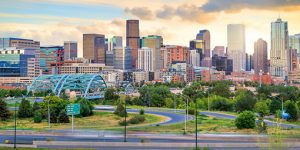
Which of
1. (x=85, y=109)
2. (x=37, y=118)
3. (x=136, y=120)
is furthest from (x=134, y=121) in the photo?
(x=37, y=118)

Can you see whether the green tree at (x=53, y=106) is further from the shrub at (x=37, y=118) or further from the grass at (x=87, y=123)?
the shrub at (x=37, y=118)

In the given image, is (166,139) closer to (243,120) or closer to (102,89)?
(243,120)

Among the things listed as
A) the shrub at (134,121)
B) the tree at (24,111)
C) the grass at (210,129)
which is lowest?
the grass at (210,129)

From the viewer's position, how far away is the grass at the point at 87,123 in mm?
66938

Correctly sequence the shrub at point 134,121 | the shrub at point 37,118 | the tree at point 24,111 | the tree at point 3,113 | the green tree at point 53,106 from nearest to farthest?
the shrub at point 134,121, the shrub at point 37,118, the tree at point 3,113, the green tree at point 53,106, the tree at point 24,111

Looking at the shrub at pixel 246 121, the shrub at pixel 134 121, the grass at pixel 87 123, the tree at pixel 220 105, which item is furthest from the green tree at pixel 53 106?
the tree at pixel 220 105

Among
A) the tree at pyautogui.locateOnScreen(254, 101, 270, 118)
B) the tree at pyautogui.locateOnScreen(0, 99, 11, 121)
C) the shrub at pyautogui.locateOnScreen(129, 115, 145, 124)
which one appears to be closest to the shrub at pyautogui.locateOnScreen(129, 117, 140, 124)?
the shrub at pyautogui.locateOnScreen(129, 115, 145, 124)

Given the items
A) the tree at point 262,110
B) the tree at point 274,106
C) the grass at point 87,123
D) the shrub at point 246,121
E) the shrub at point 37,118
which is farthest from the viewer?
the tree at point 274,106

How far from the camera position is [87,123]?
72.2 m

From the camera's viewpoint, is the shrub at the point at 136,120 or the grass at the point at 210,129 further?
the shrub at the point at 136,120

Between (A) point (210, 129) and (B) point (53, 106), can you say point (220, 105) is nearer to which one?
(A) point (210, 129)

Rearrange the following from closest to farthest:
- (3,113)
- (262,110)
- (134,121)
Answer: (134,121), (3,113), (262,110)

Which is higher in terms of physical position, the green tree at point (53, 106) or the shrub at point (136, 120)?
the green tree at point (53, 106)

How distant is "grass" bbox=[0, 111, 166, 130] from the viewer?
66.9m
